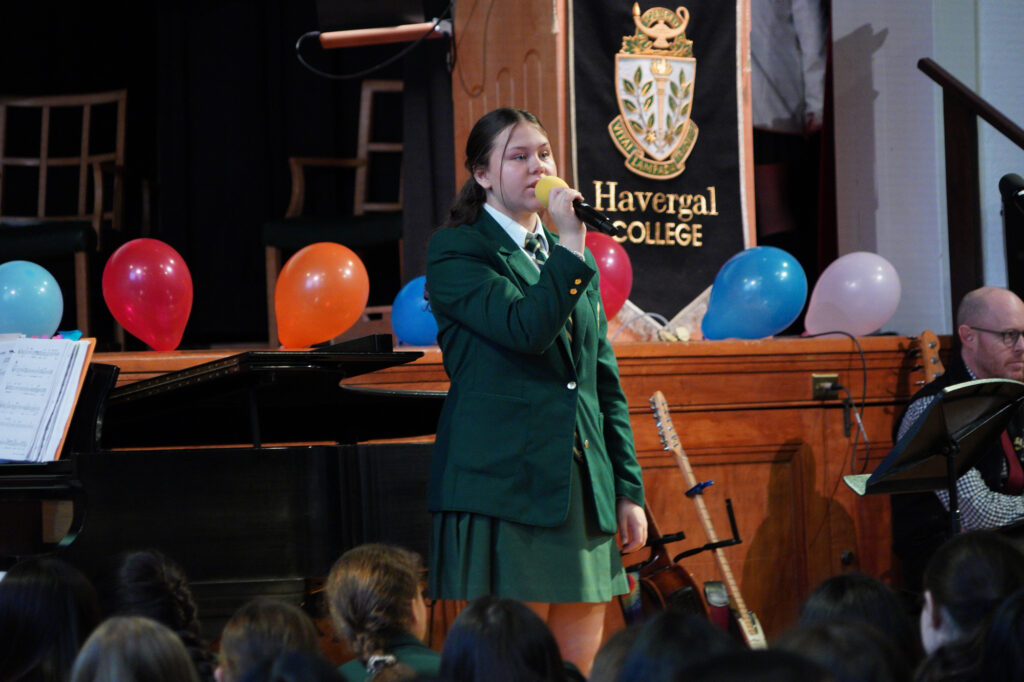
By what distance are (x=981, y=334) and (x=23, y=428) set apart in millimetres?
2834

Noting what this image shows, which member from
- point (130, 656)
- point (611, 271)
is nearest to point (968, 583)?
point (130, 656)

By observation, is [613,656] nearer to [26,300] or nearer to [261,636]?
[261,636]

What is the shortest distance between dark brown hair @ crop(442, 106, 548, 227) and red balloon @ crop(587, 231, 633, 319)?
1606 millimetres

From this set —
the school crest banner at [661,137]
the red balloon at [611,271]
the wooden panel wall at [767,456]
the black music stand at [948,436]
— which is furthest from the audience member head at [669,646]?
the school crest banner at [661,137]

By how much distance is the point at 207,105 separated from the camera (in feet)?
23.3

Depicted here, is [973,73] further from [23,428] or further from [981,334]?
[23,428]

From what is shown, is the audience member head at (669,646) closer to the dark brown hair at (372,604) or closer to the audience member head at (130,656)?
the audience member head at (130,656)

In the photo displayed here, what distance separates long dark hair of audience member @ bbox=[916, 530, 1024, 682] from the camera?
1.78 meters

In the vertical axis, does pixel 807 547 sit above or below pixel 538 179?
below

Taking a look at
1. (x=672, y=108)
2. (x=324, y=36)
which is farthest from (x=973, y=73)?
(x=324, y=36)

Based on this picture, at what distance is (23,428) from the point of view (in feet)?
9.04

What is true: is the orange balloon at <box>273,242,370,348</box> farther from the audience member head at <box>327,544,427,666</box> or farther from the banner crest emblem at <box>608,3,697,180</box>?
the audience member head at <box>327,544,427,666</box>

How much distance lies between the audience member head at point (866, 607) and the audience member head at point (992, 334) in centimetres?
218

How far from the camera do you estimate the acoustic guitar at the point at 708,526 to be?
12.5 ft
